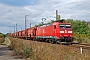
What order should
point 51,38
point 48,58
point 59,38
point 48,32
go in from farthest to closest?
1. point 48,32
2. point 51,38
3. point 59,38
4. point 48,58

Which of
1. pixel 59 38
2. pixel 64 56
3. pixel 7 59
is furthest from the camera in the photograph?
pixel 59 38

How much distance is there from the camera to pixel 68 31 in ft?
93.0

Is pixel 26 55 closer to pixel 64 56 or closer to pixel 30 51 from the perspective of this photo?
pixel 30 51

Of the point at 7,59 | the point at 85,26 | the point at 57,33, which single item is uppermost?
the point at 85,26

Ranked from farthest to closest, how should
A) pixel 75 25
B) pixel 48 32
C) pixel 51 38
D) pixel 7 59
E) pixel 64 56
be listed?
pixel 75 25 < pixel 48 32 < pixel 51 38 < pixel 7 59 < pixel 64 56

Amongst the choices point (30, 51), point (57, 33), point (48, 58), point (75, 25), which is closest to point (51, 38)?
point (57, 33)

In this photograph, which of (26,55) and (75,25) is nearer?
(26,55)

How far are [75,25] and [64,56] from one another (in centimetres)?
8577

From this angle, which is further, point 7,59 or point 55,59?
point 7,59

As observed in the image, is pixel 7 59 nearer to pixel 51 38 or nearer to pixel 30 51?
pixel 30 51

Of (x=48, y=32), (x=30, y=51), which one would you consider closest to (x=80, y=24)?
(x=48, y=32)

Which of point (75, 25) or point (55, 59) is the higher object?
point (75, 25)

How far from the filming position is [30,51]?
568 inches

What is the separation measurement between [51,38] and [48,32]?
2669mm
